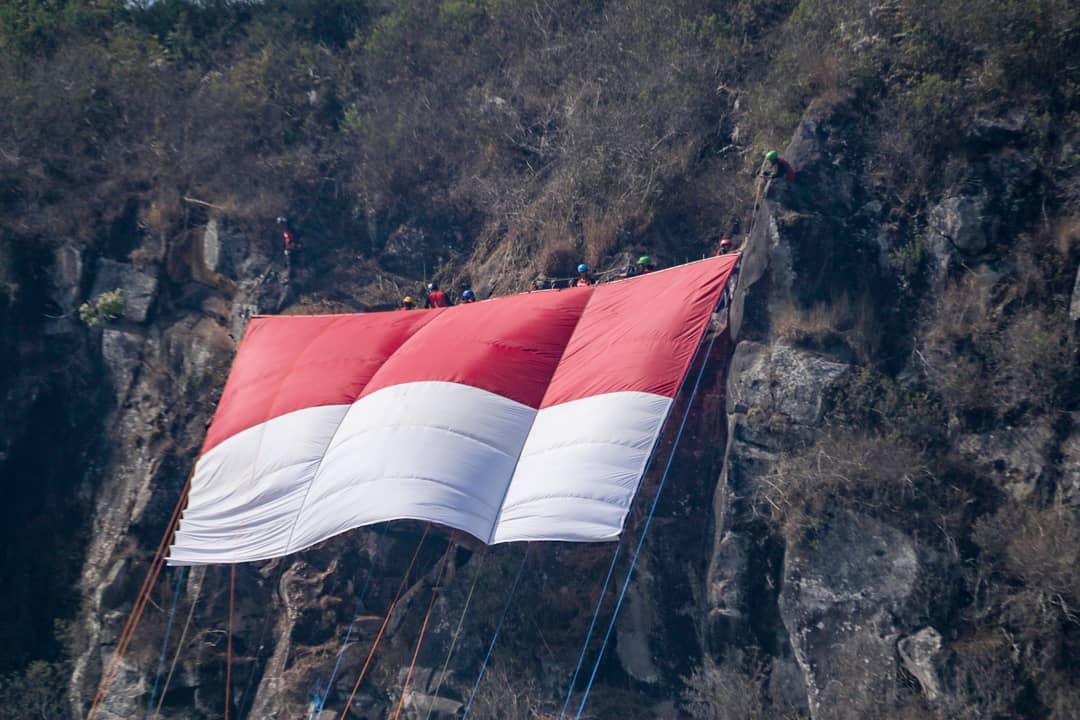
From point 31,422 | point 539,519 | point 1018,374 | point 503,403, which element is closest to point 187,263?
point 31,422

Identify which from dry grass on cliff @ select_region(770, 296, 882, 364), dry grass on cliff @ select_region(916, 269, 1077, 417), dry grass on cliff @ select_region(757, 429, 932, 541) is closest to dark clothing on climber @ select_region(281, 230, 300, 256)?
dry grass on cliff @ select_region(770, 296, 882, 364)

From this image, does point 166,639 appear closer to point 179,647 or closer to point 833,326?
point 179,647

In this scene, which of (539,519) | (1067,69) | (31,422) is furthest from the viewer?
(31,422)

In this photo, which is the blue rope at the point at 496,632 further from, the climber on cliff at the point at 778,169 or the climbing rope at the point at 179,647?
the climber on cliff at the point at 778,169

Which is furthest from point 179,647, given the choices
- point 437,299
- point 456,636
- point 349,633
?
point 437,299

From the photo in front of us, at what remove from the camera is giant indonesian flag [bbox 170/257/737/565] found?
460 inches

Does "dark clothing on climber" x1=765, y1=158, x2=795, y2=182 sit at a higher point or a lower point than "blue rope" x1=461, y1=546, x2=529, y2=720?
higher

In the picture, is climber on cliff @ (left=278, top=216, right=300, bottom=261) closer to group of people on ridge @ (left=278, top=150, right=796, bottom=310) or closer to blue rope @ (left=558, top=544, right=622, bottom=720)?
group of people on ridge @ (left=278, top=150, right=796, bottom=310)

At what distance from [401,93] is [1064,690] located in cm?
1651

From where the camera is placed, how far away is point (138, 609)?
49.7ft

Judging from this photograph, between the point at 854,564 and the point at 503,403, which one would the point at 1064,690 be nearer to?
the point at 854,564

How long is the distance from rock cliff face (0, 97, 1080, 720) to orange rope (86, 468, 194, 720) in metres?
0.16

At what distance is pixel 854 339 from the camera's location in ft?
42.0

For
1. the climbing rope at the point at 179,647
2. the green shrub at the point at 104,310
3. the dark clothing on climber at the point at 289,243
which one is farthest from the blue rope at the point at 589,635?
the green shrub at the point at 104,310
